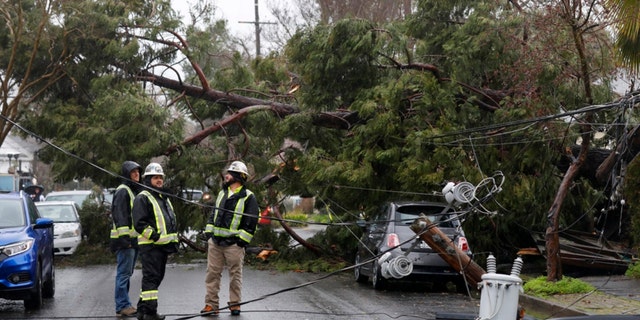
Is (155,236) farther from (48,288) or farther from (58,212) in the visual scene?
(58,212)

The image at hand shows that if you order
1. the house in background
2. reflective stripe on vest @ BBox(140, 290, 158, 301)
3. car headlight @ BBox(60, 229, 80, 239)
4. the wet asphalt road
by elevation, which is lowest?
the wet asphalt road

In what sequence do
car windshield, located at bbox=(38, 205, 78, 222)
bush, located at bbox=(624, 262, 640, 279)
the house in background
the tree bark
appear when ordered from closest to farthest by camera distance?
the tree bark → bush, located at bbox=(624, 262, 640, 279) → car windshield, located at bbox=(38, 205, 78, 222) → the house in background

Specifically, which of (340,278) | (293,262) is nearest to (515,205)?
(340,278)

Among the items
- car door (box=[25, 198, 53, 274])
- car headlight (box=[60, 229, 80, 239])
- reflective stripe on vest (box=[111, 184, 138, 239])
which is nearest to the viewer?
reflective stripe on vest (box=[111, 184, 138, 239])

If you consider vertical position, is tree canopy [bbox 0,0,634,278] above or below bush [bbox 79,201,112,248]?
above

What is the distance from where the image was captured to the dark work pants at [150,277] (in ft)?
34.6

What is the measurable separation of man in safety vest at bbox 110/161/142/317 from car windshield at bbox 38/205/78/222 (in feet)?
37.8

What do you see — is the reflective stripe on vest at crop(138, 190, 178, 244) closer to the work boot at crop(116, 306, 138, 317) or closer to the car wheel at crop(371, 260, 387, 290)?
the work boot at crop(116, 306, 138, 317)

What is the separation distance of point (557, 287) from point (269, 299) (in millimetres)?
4263

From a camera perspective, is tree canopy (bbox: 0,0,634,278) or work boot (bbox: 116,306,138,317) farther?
tree canopy (bbox: 0,0,634,278)

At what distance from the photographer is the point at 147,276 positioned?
34.7 feet

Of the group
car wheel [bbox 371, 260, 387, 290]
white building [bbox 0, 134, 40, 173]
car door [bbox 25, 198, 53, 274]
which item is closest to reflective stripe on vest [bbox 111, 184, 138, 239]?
car door [bbox 25, 198, 53, 274]

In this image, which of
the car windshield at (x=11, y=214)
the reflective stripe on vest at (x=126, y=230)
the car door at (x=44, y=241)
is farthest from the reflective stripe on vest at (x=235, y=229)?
the car windshield at (x=11, y=214)

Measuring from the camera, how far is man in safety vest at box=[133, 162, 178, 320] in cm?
1054
